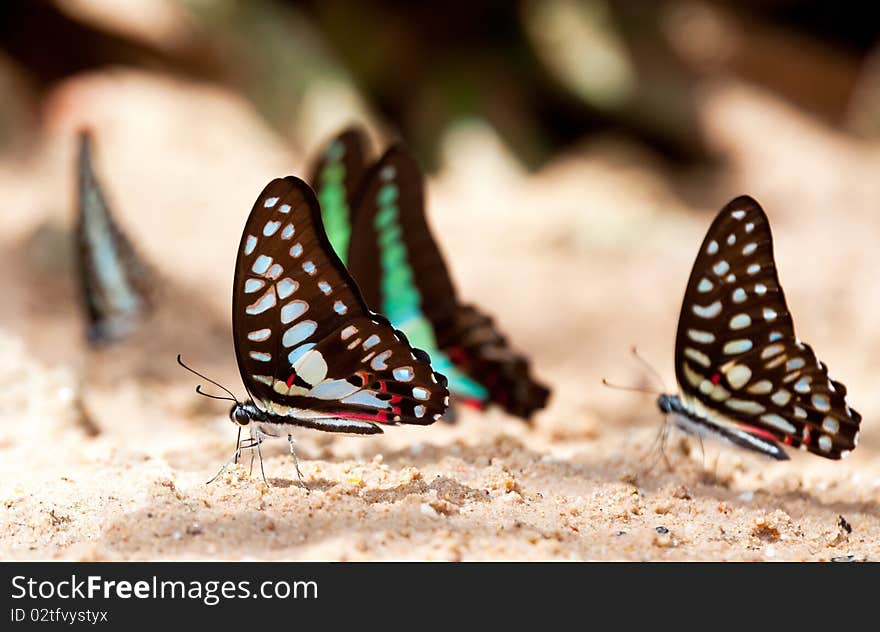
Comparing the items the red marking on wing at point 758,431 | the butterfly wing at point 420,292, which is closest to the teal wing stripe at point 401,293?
the butterfly wing at point 420,292

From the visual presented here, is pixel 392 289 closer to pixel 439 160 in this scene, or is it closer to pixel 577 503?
pixel 577 503

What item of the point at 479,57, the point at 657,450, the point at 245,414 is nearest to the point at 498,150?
the point at 479,57

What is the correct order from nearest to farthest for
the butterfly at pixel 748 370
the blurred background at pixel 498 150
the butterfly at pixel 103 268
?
the butterfly at pixel 748 370, the butterfly at pixel 103 268, the blurred background at pixel 498 150

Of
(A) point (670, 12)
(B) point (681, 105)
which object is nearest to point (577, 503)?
(B) point (681, 105)

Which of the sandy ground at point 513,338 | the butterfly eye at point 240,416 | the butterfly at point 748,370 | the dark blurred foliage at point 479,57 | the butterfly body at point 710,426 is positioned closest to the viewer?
the sandy ground at point 513,338

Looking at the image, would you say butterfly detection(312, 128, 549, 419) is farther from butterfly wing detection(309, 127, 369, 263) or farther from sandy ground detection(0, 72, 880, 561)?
sandy ground detection(0, 72, 880, 561)

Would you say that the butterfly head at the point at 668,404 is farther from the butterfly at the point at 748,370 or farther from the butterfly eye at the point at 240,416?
the butterfly eye at the point at 240,416

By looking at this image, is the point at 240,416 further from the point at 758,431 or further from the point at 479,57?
the point at 479,57
